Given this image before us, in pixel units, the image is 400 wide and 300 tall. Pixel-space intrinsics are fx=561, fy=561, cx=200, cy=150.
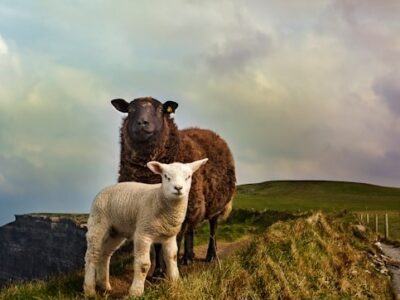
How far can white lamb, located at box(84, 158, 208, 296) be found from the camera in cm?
992

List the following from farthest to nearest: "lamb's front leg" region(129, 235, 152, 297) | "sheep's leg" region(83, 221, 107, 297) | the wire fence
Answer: the wire fence
"sheep's leg" region(83, 221, 107, 297)
"lamb's front leg" region(129, 235, 152, 297)

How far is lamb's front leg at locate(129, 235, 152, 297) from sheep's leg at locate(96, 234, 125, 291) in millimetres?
1196

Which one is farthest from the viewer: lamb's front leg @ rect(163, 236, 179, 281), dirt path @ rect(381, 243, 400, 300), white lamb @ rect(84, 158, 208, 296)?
dirt path @ rect(381, 243, 400, 300)

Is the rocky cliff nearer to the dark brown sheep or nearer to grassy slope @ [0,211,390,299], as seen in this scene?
grassy slope @ [0,211,390,299]

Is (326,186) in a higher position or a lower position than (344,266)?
higher

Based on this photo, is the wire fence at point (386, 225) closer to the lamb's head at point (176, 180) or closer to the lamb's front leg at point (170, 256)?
the lamb's front leg at point (170, 256)

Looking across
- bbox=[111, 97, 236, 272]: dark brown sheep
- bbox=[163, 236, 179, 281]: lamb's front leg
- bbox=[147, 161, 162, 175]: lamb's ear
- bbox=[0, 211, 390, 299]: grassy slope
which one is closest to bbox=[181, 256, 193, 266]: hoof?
bbox=[0, 211, 390, 299]: grassy slope

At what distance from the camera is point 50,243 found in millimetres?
55125

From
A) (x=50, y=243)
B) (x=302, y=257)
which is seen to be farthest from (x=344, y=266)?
(x=50, y=243)

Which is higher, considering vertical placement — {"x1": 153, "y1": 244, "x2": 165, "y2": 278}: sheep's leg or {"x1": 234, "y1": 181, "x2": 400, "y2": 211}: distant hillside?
{"x1": 234, "y1": 181, "x2": 400, "y2": 211}: distant hillside

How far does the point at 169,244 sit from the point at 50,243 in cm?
4738

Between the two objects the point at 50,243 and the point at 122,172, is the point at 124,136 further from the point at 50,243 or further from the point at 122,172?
the point at 50,243

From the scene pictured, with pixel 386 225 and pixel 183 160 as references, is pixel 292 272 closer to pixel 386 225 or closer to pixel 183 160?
pixel 183 160

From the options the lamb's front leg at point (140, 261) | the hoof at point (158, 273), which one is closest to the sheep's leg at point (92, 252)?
the lamb's front leg at point (140, 261)
